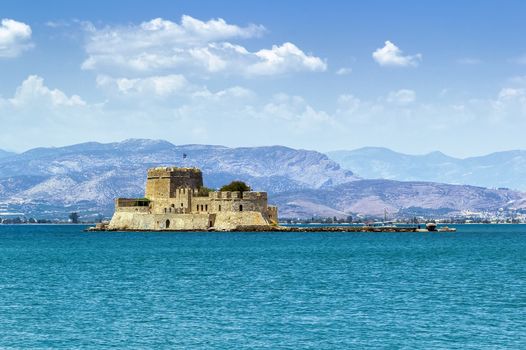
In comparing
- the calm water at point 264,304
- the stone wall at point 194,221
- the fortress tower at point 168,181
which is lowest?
the calm water at point 264,304

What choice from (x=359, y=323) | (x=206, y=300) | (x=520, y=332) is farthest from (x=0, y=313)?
(x=520, y=332)

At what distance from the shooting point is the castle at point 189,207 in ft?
434

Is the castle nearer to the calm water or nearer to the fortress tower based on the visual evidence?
the fortress tower

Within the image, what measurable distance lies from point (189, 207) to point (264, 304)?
295 ft

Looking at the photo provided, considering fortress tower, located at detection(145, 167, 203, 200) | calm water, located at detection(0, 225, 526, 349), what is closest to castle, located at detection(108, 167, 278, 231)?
fortress tower, located at detection(145, 167, 203, 200)

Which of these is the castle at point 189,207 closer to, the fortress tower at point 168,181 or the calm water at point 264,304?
the fortress tower at point 168,181

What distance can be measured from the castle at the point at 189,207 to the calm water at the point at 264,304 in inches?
2138

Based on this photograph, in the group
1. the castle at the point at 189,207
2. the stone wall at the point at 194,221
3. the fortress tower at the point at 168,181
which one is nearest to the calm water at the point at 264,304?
the castle at the point at 189,207

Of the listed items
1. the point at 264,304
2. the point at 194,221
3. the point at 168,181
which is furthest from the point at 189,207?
the point at 264,304

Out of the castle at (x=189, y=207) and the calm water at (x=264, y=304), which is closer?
the calm water at (x=264, y=304)

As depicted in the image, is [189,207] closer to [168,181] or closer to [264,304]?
[168,181]

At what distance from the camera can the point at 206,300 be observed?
153 feet

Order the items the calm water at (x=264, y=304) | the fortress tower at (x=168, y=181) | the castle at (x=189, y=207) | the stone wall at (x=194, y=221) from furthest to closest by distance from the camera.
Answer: the fortress tower at (x=168, y=181) → the stone wall at (x=194, y=221) → the castle at (x=189, y=207) → the calm water at (x=264, y=304)

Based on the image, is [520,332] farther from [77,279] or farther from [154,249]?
[154,249]
